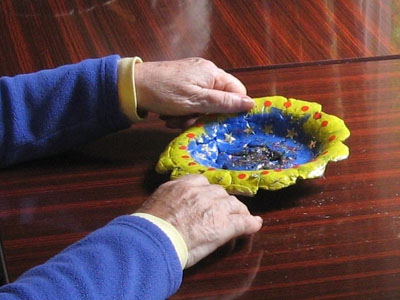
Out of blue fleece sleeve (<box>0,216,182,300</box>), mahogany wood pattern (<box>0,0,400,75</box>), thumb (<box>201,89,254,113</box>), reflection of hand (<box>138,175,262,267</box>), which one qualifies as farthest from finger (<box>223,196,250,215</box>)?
mahogany wood pattern (<box>0,0,400,75</box>)

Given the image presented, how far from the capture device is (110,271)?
1.06 metres

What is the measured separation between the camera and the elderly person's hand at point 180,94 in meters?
1.40

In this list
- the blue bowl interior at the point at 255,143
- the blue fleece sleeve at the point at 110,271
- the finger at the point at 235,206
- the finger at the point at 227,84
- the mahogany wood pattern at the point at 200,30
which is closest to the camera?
the blue fleece sleeve at the point at 110,271

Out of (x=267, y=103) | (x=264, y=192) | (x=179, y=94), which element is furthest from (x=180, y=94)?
(x=264, y=192)

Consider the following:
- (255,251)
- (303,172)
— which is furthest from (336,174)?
(255,251)

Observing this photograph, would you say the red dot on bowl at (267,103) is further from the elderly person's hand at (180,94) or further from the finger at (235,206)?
the finger at (235,206)

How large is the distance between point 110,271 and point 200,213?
0.15 meters

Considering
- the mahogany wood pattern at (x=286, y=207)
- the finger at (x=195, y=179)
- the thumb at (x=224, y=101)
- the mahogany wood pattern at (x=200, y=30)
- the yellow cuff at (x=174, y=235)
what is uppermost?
the yellow cuff at (x=174, y=235)

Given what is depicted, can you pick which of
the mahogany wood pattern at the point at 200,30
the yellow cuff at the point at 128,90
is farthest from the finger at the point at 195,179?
the mahogany wood pattern at the point at 200,30

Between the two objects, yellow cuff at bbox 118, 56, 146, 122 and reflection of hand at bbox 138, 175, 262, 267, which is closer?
reflection of hand at bbox 138, 175, 262, 267

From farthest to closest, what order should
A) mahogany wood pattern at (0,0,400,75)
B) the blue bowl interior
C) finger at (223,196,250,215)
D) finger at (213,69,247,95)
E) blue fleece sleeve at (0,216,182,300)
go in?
1. mahogany wood pattern at (0,0,400,75)
2. finger at (213,69,247,95)
3. the blue bowl interior
4. finger at (223,196,250,215)
5. blue fleece sleeve at (0,216,182,300)

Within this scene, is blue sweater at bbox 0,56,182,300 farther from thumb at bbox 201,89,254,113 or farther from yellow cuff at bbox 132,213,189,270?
thumb at bbox 201,89,254,113

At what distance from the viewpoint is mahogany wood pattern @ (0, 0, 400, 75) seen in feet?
5.39

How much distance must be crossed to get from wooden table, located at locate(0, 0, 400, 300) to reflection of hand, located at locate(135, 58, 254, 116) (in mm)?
49
